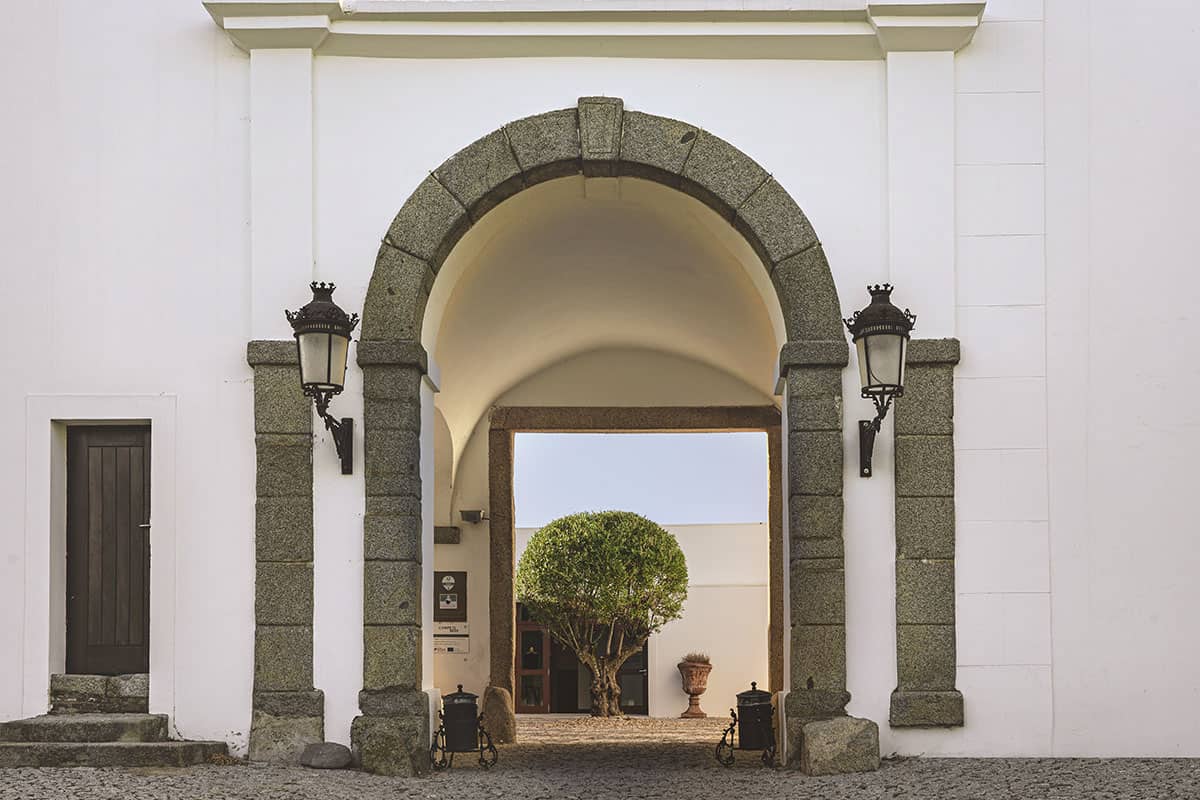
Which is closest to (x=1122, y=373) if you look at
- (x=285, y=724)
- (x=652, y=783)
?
(x=652, y=783)

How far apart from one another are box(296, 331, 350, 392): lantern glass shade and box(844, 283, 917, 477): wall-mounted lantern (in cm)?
231

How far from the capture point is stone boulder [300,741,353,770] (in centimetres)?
668

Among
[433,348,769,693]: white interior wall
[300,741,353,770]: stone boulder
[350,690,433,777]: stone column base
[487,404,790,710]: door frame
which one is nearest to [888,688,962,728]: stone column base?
[350,690,433,777]: stone column base

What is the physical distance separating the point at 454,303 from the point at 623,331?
249cm

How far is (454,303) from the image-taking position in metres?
9.29

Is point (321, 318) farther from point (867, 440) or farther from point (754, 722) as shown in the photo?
point (754, 722)

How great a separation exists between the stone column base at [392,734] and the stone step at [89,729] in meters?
0.92

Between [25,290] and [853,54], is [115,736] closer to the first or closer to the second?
[25,290]

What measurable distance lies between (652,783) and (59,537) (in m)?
3.05

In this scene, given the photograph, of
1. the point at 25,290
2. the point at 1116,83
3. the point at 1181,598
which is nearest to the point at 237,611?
the point at 25,290

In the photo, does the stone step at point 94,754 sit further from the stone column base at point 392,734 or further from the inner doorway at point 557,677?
the inner doorway at point 557,677

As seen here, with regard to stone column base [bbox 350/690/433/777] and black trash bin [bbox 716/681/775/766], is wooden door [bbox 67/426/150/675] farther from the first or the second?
black trash bin [bbox 716/681/775/766]

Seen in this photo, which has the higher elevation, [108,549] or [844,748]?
[108,549]

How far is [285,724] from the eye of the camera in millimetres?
6828
